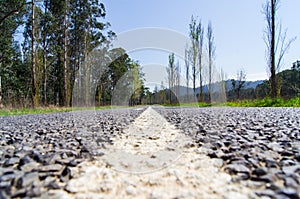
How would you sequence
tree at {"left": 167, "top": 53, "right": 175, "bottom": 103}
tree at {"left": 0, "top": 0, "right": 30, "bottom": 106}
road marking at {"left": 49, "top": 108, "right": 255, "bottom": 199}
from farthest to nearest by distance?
tree at {"left": 167, "top": 53, "right": 175, "bottom": 103} → tree at {"left": 0, "top": 0, "right": 30, "bottom": 106} → road marking at {"left": 49, "top": 108, "right": 255, "bottom": 199}

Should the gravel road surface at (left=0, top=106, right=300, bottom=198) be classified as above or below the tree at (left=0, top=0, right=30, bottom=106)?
below

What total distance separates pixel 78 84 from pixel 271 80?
19.5 meters

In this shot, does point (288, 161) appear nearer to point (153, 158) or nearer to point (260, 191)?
point (260, 191)

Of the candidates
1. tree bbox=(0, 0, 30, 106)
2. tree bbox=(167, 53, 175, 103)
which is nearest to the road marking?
tree bbox=(0, 0, 30, 106)

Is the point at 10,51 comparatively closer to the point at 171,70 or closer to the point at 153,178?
the point at 153,178

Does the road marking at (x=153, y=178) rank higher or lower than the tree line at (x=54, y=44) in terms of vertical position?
lower

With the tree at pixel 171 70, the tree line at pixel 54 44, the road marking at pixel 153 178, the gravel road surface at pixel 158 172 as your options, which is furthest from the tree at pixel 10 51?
the tree at pixel 171 70

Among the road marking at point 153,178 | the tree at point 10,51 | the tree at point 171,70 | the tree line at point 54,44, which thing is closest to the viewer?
the road marking at point 153,178

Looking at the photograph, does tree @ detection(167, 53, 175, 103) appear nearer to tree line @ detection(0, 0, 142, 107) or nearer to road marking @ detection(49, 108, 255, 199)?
tree line @ detection(0, 0, 142, 107)

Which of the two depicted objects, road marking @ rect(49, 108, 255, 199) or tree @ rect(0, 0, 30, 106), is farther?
tree @ rect(0, 0, 30, 106)

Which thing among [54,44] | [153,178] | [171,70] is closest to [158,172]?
[153,178]

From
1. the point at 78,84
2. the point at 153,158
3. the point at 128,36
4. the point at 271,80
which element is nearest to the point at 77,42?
the point at 78,84

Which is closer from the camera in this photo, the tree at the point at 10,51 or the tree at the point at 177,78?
the tree at the point at 10,51

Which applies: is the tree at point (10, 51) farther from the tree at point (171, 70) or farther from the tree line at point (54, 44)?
the tree at point (171, 70)
